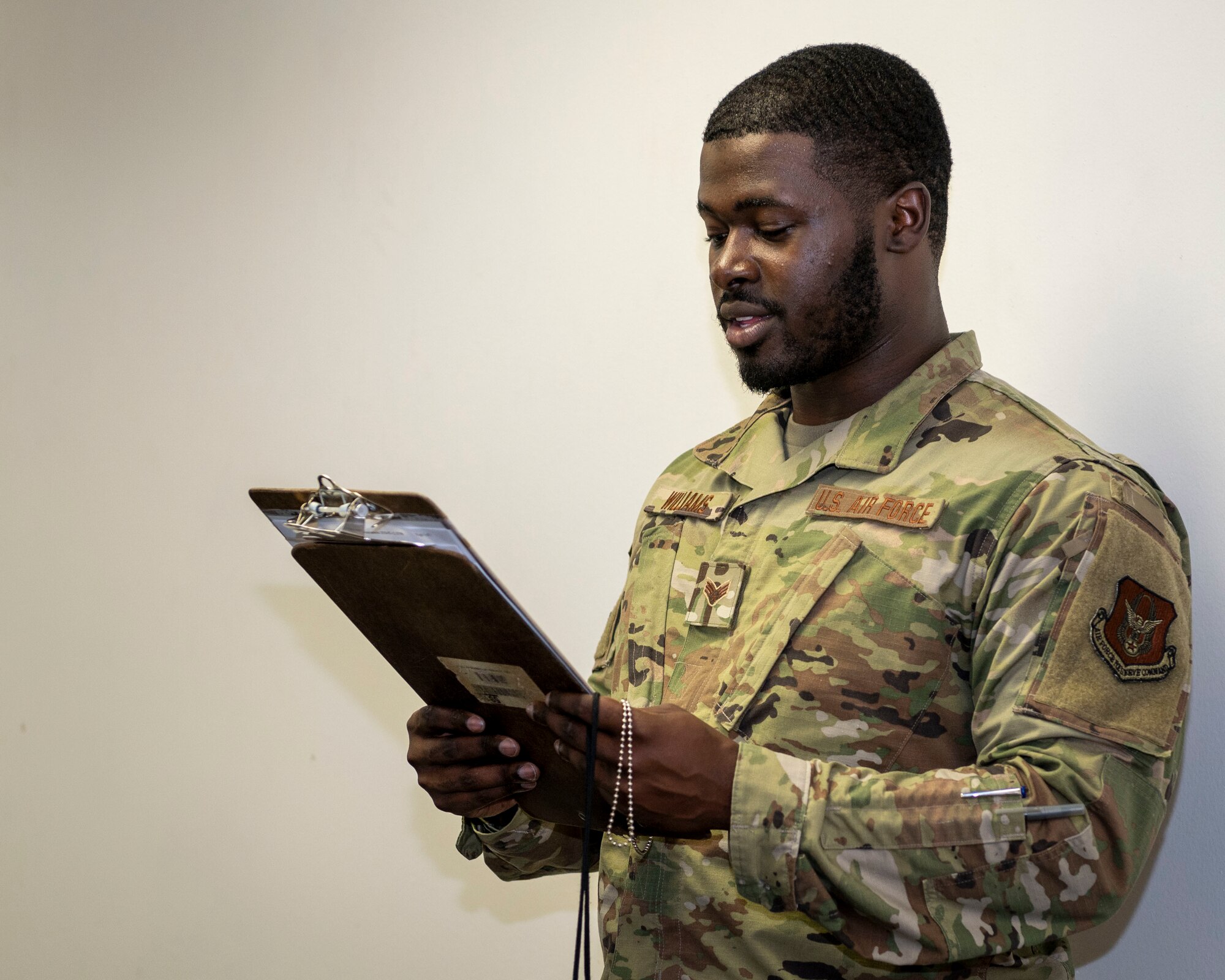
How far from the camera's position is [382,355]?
74.7 inches

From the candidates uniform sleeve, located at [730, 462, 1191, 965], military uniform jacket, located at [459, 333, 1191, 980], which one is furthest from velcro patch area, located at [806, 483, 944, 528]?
uniform sleeve, located at [730, 462, 1191, 965]

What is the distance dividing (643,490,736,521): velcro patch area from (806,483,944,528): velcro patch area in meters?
0.11

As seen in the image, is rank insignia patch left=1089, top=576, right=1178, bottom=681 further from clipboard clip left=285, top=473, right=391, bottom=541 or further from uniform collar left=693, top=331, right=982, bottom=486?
clipboard clip left=285, top=473, right=391, bottom=541

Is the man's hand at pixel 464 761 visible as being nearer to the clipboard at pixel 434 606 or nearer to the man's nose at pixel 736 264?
the clipboard at pixel 434 606

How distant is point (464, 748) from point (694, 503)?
1.16ft

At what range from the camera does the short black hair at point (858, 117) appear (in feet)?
3.58

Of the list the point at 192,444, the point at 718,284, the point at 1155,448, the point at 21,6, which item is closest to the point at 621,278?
the point at 718,284

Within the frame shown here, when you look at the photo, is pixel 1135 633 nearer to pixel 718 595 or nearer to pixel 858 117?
pixel 718 595

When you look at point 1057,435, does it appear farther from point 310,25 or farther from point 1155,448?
point 310,25

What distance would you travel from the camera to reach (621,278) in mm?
1669

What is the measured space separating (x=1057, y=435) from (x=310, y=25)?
152 cm

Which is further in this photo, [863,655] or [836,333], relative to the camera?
[836,333]

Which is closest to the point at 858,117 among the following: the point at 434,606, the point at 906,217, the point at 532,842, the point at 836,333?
the point at 906,217

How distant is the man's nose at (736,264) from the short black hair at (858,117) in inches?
3.8
